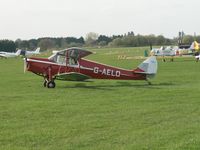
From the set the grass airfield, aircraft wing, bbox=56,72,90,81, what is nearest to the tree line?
aircraft wing, bbox=56,72,90,81

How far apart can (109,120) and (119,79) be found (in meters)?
10.0

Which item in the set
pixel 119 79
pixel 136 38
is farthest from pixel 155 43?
pixel 119 79

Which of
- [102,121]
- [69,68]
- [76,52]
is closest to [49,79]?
[69,68]

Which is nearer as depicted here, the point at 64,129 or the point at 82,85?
the point at 64,129

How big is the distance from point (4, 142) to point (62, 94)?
8068mm

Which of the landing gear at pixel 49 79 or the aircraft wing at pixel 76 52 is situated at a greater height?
the aircraft wing at pixel 76 52

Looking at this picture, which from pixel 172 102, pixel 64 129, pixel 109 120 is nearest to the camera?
pixel 64 129

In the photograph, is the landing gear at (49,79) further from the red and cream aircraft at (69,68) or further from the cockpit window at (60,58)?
the cockpit window at (60,58)

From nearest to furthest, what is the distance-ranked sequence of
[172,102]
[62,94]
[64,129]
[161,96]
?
[64,129]
[172,102]
[161,96]
[62,94]

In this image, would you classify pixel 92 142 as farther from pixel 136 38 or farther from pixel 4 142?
pixel 136 38

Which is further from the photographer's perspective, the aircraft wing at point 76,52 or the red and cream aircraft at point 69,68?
the red and cream aircraft at point 69,68

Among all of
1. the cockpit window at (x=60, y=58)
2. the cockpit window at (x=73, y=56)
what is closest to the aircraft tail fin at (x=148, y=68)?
the cockpit window at (x=73, y=56)

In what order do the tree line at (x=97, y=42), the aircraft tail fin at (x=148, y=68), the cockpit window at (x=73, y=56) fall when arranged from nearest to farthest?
the cockpit window at (x=73, y=56) < the aircraft tail fin at (x=148, y=68) < the tree line at (x=97, y=42)

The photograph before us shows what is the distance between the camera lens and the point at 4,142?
7207mm
